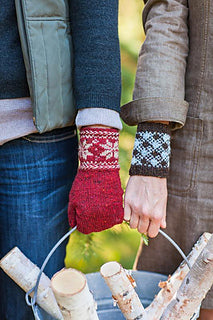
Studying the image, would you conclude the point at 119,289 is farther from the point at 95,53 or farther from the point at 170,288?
the point at 95,53

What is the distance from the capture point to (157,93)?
0.76 m

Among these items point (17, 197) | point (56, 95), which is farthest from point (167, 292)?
point (56, 95)

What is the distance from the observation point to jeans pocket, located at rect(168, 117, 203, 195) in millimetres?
800

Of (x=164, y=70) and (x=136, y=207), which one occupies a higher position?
(x=164, y=70)

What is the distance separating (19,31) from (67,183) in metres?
0.36

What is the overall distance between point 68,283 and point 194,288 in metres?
0.23

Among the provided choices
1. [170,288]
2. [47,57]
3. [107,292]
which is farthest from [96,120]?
[107,292]

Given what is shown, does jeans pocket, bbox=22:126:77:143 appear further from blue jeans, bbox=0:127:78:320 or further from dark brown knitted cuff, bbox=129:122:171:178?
dark brown knitted cuff, bbox=129:122:171:178

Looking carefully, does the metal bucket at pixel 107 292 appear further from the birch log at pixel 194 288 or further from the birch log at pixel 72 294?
the birch log at pixel 72 294

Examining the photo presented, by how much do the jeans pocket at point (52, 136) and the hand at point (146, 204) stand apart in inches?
7.8

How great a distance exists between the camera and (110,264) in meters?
0.69

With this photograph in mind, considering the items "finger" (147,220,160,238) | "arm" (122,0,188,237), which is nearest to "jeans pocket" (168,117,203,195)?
"arm" (122,0,188,237)

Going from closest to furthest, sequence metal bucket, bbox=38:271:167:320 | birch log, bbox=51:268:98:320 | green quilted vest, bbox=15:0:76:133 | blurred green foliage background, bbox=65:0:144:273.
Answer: birch log, bbox=51:268:98:320, green quilted vest, bbox=15:0:76:133, metal bucket, bbox=38:271:167:320, blurred green foliage background, bbox=65:0:144:273

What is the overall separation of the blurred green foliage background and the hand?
61 centimetres
